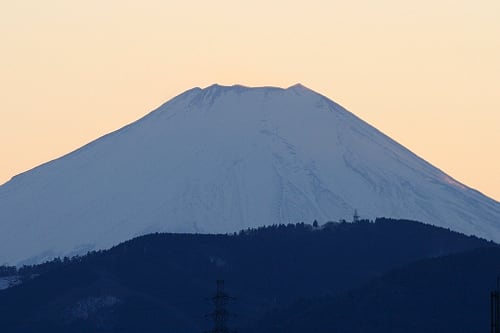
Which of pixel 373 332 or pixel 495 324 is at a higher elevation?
pixel 373 332

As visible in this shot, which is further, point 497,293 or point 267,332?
point 267,332

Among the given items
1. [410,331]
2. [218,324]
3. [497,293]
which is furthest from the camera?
[410,331]

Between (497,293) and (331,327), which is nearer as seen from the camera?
(497,293)

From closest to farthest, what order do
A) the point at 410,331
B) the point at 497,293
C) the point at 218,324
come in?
1. the point at 497,293
2. the point at 218,324
3. the point at 410,331

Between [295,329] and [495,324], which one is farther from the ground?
[295,329]

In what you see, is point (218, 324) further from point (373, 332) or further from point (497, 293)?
point (373, 332)

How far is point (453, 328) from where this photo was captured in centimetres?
19788

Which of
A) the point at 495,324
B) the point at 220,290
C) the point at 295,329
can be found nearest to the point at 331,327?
the point at 295,329

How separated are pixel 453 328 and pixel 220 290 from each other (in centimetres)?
13381

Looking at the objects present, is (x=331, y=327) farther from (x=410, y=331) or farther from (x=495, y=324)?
(x=495, y=324)

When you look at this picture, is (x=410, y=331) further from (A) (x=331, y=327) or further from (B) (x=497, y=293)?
(B) (x=497, y=293)

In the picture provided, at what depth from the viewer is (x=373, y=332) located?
7761 inches

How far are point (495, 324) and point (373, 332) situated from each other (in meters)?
148

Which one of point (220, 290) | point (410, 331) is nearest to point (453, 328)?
point (410, 331)
